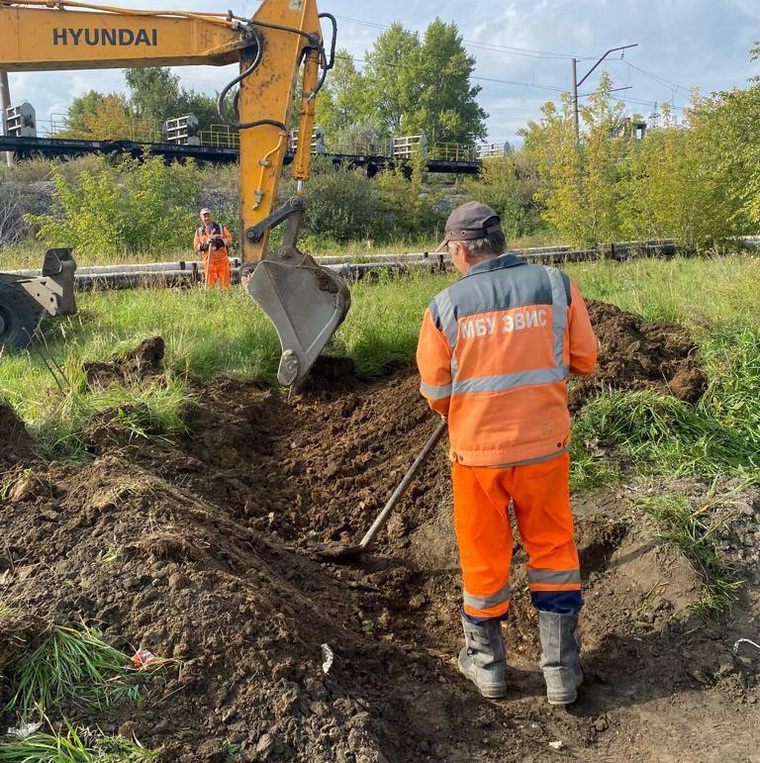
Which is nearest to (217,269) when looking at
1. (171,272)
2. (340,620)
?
(171,272)

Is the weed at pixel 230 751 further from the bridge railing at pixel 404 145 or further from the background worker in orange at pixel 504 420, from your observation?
the bridge railing at pixel 404 145

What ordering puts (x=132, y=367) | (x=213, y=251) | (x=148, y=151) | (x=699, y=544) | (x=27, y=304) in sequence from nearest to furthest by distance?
1. (x=699, y=544)
2. (x=132, y=367)
3. (x=27, y=304)
4. (x=213, y=251)
5. (x=148, y=151)

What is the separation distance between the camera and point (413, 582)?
15.2 feet

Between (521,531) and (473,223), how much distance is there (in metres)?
1.39

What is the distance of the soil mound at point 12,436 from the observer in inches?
185

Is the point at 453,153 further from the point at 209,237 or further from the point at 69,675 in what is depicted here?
the point at 69,675

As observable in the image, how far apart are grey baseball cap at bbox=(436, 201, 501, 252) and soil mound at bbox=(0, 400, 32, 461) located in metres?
3.04

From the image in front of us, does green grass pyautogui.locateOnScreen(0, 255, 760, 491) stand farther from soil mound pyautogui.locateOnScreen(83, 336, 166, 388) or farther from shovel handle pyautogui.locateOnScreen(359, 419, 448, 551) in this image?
shovel handle pyautogui.locateOnScreen(359, 419, 448, 551)

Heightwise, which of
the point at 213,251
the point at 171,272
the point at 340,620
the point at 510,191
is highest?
the point at 510,191

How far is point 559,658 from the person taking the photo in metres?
3.33

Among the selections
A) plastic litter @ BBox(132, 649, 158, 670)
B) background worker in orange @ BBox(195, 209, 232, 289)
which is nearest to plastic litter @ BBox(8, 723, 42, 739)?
plastic litter @ BBox(132, 649, 158, 670)

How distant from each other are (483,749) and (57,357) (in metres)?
6.16

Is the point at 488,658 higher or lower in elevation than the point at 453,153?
lower

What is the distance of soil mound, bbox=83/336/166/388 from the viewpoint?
20.5 ft
